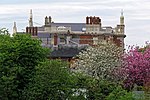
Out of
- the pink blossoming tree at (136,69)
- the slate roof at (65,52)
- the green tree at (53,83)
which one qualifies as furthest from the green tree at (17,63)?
the slate roof at (65,52)

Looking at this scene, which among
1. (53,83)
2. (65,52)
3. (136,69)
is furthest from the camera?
(65,52)

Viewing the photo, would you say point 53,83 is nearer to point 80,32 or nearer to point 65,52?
point 65,52

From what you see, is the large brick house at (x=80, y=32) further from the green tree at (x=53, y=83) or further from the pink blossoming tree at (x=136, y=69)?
the green tree at (x=53, y=83)

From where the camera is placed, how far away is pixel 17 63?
152 ft

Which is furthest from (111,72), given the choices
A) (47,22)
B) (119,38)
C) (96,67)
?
(47,22)

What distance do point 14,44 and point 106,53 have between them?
1466 cm

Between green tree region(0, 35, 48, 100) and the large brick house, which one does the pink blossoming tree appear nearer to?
green tree region(0, 35, 48, 100)

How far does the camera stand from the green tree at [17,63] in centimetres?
4450

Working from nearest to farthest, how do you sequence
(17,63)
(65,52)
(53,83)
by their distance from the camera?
(53,83) → (17,63) → (65,52)

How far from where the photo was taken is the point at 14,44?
47125 millimetres

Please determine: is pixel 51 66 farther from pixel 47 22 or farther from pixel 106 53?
pixel 47 22

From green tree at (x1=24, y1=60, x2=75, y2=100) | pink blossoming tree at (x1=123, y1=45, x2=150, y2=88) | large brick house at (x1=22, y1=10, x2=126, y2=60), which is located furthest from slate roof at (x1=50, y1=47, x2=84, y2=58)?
green tree at (x1=24, y1=60, x2=75, y2=100)

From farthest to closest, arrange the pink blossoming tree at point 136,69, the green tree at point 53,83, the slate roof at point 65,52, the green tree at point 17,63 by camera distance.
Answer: the slate roof at point 65,52
the pink blossoming tree at point 136,69
the green tree at point 17,63
the green tree at point 53,83

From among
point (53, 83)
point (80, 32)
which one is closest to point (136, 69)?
point (53, 83)
